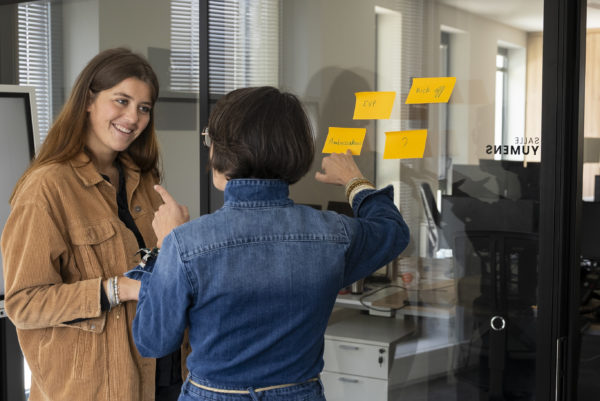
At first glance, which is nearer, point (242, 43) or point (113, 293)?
point (113, 293)

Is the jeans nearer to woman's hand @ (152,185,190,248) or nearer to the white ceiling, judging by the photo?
woman's hand @ (152,185,190,248)

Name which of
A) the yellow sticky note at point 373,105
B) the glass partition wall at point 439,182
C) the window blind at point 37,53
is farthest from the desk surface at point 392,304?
the window blind at point 37,53

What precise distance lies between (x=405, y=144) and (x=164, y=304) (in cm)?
120

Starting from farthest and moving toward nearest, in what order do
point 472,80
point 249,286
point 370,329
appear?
point 370,329
point 472,80
point 249,286

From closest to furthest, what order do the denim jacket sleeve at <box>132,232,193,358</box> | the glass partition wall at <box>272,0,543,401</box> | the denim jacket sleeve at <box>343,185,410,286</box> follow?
the denim jacket sleeve at <box>132,232,193,358</box>, the denim jacket sleeve at <box>343,185,410,286</box>, the glass partition wall at <box>272,0,543,401</box>

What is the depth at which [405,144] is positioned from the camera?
7.32 feet

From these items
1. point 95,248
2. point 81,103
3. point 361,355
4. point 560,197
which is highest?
point 81,103

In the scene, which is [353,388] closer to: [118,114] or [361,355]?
[361,355]

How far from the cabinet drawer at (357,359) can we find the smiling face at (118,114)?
1063 mm

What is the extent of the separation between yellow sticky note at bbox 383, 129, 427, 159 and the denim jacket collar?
101 centimetres

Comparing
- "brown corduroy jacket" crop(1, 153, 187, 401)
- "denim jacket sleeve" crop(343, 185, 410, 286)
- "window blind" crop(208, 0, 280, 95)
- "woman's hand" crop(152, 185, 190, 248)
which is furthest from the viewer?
"window blind" crop(208, 0, 280, 95)

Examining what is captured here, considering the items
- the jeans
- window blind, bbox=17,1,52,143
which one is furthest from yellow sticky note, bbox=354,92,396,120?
window blind, bbox=17,1,52,143

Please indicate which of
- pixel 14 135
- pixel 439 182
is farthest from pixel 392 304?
pixel 14 135

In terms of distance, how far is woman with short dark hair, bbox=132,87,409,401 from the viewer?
122 centimetres
